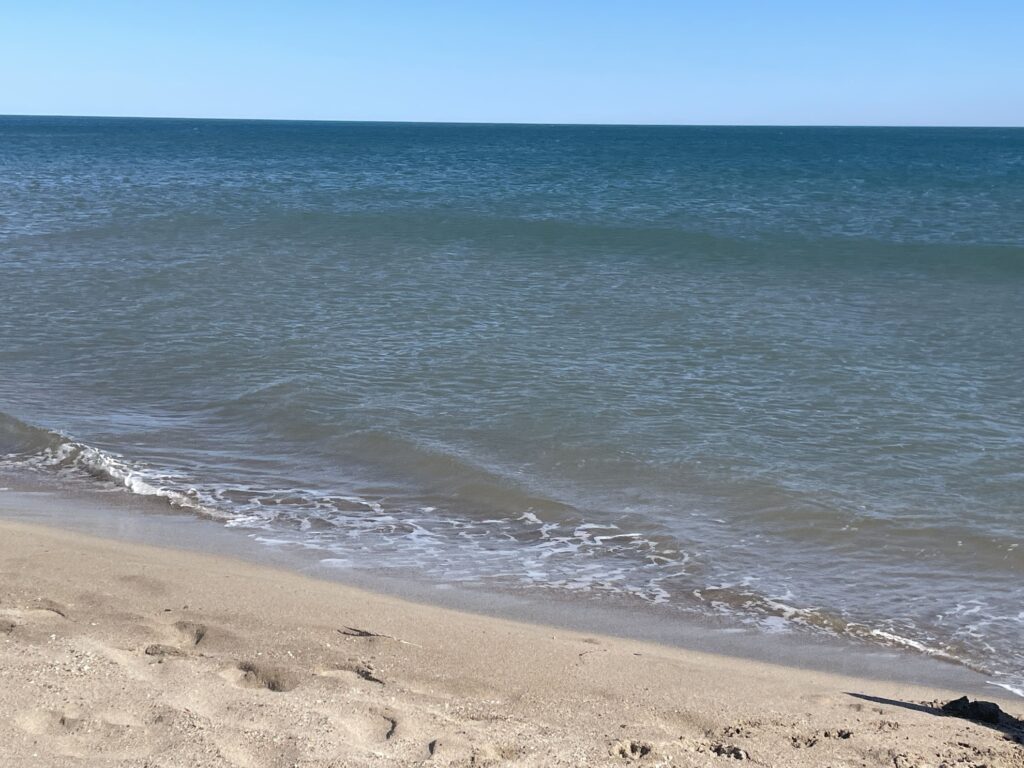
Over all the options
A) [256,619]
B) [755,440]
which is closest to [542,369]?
[755,440]

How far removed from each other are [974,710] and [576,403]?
6313mm

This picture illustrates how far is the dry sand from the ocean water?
40.5 inches

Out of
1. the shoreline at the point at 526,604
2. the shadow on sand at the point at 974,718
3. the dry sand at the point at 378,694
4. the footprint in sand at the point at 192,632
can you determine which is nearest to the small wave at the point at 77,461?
the shoreline at the point at 526,604

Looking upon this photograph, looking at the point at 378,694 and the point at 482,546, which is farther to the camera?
the point at 482,546

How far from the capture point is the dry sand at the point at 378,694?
13.9 feet

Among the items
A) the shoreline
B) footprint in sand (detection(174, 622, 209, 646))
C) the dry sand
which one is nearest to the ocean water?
the shoreline

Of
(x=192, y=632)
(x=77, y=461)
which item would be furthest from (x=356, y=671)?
(x=77, y=461)

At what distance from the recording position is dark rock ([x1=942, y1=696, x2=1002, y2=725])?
4.82 metres

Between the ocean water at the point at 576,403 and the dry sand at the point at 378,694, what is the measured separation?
40.5 inches

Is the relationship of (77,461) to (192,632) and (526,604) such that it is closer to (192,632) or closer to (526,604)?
(192,632)

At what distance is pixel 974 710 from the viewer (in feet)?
16.0

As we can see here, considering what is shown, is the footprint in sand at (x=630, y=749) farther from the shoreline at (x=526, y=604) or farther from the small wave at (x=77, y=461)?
the small wave at (x=77, y=461)

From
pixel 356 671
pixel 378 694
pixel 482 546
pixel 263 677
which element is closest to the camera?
pixel 378 694

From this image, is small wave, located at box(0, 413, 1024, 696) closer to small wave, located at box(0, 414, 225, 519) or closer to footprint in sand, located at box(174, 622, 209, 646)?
small wave, located at box(0, 414, 225, 519)
